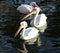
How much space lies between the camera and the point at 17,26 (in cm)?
1630

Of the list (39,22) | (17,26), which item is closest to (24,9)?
(39,22)

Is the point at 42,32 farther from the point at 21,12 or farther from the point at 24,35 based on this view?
the point at 21,12

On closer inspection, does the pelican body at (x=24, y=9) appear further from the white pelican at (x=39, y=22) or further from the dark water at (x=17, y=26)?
the white pelican at (x=39, y=22)

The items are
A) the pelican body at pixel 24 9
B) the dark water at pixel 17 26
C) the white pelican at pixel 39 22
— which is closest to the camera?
the dark water at pixel 17 26

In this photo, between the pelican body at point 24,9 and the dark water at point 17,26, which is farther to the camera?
the pelican body at point 24,9

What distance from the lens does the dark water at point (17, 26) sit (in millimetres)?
12926

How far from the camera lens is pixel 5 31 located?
15.3 metres

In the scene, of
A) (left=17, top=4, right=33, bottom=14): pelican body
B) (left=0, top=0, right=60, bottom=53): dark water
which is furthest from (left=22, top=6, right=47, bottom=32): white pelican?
(left=17, top=4, right=33, bottom=14): pelican body

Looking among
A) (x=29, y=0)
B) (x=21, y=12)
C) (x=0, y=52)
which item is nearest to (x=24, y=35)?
(x=0, y=52)

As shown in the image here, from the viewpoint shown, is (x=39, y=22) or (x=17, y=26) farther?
(x=39, y=22)

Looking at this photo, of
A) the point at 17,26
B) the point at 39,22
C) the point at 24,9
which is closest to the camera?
the point at 17,26

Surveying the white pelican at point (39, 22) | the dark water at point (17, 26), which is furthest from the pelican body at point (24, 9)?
the white pelican at point (39, 22)

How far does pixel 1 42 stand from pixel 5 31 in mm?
1737

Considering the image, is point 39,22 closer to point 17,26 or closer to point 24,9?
point 17,26
